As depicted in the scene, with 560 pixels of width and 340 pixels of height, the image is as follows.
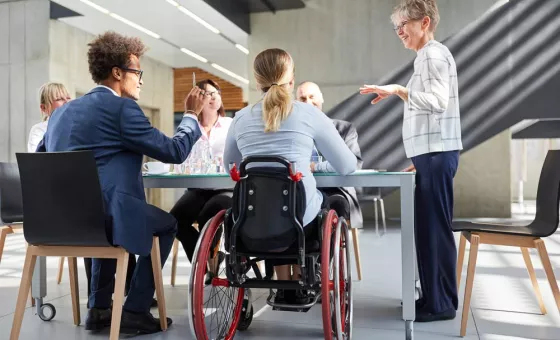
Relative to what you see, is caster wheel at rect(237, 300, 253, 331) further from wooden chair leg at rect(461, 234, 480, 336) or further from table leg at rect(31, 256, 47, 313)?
table leg at rect(31, 256, 47, 313)

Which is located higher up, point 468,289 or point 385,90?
point 385,90

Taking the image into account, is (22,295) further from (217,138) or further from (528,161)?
(528,161)

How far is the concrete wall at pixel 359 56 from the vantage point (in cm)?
759

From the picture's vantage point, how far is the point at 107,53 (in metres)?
2.24

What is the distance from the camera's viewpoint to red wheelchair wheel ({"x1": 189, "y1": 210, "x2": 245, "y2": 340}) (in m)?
1.86

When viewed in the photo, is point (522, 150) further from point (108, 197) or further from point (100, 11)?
point (108, 197)

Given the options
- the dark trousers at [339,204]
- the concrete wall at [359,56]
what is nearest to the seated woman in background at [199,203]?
the dark trousers at [339,204]

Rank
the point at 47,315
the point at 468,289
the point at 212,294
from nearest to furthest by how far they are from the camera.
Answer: the point at 468,289
the point at 212,294
the point at 47,315

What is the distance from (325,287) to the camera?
179 centimetres

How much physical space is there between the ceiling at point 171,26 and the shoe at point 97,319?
528 cm

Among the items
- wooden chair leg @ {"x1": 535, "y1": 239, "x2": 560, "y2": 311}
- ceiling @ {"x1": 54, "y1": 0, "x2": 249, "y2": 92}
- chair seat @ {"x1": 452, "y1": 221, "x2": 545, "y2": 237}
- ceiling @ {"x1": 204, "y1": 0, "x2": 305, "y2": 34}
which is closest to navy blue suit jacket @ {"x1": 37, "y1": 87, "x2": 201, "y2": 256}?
chair seat @ {"x1": 452, "y1": 221, "x2": 545, "y2": 237}

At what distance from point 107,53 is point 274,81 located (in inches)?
30.0

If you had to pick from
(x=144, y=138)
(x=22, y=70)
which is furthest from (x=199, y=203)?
(x=22, y=70)

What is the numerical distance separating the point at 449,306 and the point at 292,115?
1.26 m
